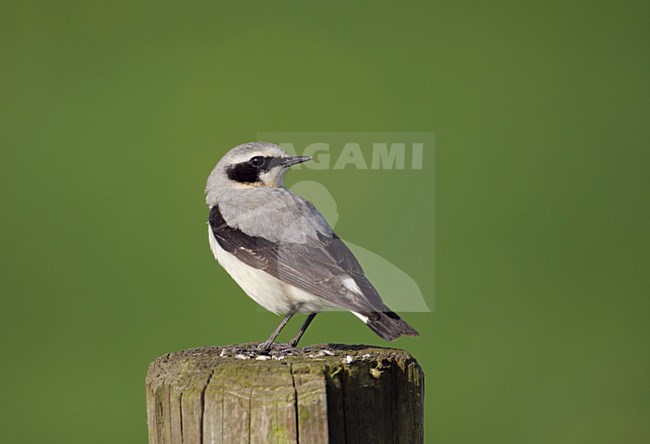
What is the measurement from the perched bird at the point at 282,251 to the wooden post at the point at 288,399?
390 millimetres

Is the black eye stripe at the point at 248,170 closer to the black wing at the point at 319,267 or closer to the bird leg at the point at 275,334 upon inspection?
the black wing at the point at 319,267

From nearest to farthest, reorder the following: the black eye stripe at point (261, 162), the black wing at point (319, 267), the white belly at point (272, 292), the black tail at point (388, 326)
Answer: the black tail at point (388, 326) → the black wing at point (319, 267) → the white belly at point (272, 292) → the black eye stripe at point (261, 162)

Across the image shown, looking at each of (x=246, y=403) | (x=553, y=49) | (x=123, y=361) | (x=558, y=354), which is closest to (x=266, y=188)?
(x=246, y=403)

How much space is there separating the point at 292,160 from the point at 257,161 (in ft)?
1.54

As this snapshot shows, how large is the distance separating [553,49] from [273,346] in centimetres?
1115

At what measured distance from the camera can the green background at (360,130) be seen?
363 inches

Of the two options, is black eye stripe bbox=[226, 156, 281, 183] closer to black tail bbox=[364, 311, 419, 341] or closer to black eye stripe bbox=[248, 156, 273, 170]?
black eye stripe bbox=[248, 156, 273, 170]

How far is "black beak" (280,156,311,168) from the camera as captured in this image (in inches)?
175

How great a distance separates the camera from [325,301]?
14.9 feet

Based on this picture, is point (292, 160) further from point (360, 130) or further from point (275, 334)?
point (360, 130)

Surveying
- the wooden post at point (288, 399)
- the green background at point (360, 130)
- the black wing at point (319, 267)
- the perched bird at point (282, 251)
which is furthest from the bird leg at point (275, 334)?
the green background at point (360, 130)

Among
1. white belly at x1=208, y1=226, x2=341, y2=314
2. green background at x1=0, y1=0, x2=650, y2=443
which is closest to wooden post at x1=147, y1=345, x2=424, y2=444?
white belly at x1=208, y1=226, x2=341, y2=314

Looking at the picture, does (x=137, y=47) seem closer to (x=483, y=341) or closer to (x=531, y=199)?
(x=531, y=199)

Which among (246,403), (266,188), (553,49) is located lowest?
(246,403)
